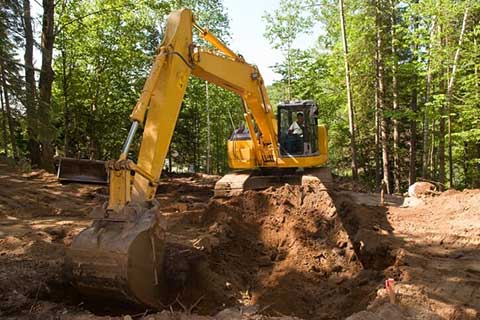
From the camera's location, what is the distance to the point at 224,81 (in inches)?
332

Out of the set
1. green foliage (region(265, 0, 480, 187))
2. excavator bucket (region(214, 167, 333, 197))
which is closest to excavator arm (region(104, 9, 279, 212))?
excavator bucket (region(214, 167, 333, 197))

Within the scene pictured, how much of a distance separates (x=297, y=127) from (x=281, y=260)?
4600 millimetres

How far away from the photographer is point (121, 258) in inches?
177

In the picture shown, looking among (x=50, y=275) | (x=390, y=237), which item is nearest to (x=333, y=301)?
(x=390, y=237)

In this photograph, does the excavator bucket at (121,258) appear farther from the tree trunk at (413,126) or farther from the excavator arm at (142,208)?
the tree trunk at (413,126)

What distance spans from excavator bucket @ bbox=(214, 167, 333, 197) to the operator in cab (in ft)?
2.21

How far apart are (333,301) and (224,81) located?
4.59m

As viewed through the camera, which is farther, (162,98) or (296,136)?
(296,136)

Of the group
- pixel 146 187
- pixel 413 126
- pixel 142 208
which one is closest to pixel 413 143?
pixel 413 126

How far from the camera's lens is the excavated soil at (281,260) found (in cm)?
476

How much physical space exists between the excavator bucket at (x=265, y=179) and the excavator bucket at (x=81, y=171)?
4997 millimetres

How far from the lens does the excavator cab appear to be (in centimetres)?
1109

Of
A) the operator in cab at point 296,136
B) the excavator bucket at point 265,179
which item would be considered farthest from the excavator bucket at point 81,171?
the operator in cab at point 296,136

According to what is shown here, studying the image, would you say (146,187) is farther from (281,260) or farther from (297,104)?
(297,104)
